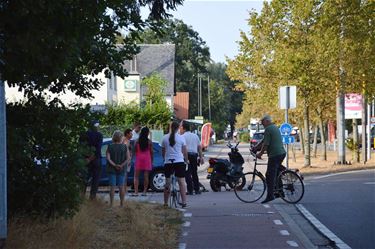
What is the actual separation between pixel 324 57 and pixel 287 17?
2.70 meters

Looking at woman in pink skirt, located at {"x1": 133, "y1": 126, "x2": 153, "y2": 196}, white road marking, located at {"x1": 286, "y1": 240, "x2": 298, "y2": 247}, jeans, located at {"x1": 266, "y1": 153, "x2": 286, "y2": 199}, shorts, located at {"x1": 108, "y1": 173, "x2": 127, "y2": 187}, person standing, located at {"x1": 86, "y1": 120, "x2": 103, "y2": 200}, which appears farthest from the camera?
woman in pink skirt, located at {"x1": 133, "y1": 126, "x2": 153, "y2": 196}

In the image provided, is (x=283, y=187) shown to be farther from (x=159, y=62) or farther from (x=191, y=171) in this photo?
(x=159, y=62)

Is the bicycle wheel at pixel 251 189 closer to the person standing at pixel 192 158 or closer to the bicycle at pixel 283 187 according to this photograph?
the bicycle at pixel 283 187

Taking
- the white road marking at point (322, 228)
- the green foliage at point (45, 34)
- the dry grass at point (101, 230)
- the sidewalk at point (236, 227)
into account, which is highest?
the green foliage at point (45, 34)

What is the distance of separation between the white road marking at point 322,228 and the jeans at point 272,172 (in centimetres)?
65

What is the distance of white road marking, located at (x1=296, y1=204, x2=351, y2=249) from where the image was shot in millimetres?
9570

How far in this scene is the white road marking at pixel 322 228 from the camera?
31.4 ft

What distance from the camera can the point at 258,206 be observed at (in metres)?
14.5

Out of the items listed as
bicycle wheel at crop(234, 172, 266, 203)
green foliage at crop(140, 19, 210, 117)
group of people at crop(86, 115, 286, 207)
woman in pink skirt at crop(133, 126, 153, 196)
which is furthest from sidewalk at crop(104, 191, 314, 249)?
green foliage at crop(140, 19, 210, 117)

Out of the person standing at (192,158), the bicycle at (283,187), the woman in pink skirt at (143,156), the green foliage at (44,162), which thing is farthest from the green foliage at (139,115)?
the green foliage at (44,162)

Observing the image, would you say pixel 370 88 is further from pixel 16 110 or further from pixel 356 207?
pixel 16 110

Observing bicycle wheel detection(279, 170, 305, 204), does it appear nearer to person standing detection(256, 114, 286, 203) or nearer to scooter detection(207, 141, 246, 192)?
person standing detection(256, 114, 286, 203)

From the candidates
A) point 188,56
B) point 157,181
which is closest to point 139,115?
point 157,181

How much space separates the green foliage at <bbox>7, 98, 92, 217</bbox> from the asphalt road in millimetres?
3872
